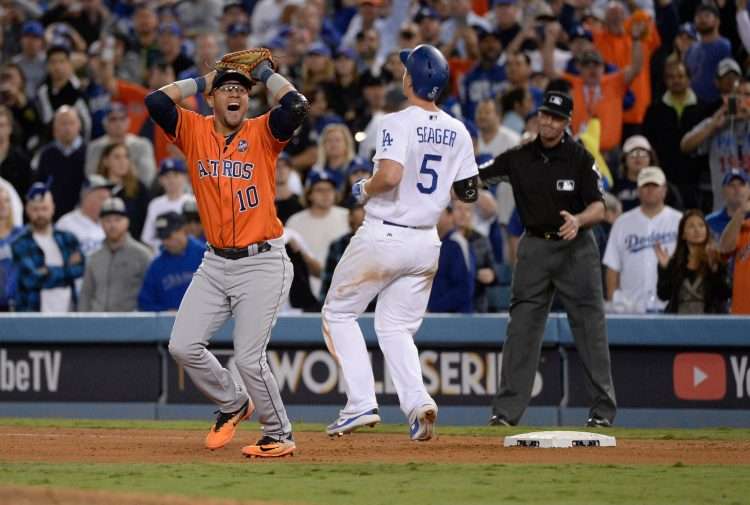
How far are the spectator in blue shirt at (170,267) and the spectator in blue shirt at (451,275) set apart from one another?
228 centimetres

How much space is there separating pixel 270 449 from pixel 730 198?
604 cm

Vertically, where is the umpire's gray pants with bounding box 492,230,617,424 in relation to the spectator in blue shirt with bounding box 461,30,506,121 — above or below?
below

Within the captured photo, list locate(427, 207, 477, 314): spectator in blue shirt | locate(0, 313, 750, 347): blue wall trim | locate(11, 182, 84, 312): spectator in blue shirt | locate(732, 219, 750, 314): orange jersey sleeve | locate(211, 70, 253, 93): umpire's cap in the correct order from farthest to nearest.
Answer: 1. locate(11, 182, 84, 312): spectator in blue shirt
2. locate(427, 207, 477, 314): spectator in blue shirt
3. locate(732, 219, 750, 314): orange jersey sleeve
4. locate(0, 313, 750, 347): blue wall trim
5. locate(211, 70, 253, 93): umpire's cap

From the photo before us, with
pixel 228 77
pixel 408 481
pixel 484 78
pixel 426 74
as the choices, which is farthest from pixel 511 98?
pixel 408 481

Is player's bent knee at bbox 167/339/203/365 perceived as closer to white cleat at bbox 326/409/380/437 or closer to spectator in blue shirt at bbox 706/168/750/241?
white cleat at bbox 326/409/380/437

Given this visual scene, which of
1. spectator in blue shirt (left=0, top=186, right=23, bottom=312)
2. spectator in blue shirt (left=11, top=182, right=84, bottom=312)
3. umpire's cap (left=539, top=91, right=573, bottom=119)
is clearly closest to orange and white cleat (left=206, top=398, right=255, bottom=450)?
umpire's cap (left=539, top=91, right=573, bottom=119)

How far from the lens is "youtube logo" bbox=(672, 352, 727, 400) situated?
39.8 ft

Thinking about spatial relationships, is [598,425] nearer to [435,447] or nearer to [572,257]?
[572,257]

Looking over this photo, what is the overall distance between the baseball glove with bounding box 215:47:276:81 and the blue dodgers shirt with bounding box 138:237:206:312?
17.1 ft

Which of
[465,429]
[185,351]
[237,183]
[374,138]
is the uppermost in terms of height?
[374,138]

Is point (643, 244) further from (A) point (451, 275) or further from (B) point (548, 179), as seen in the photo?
(B) point (548, 179)

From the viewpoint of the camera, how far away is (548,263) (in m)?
11.1

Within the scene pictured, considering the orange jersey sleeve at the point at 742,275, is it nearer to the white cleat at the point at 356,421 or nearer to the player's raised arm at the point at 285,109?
the white cleat at the point at 356,421

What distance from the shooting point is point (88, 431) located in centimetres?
1075
